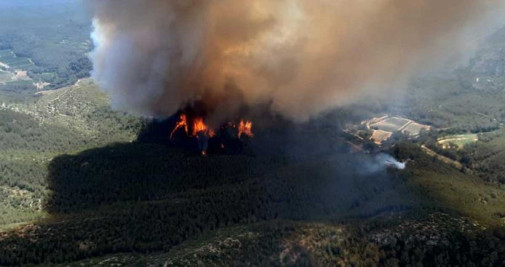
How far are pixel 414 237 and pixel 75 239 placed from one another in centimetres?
3241

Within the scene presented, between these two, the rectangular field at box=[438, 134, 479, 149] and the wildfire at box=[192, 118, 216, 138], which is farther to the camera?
the rectangular field at box=[438, 134, 479, 149]

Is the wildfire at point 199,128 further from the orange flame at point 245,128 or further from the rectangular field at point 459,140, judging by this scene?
the rectangular field at point 459,140

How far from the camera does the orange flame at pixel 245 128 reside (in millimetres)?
87056

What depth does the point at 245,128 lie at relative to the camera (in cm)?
8838

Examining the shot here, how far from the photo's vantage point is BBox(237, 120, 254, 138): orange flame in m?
87.1

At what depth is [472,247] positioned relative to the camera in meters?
54.6

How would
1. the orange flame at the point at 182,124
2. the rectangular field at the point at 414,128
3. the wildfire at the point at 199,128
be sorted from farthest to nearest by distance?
the rectangular field at the point at 414,128 < the orange flame at the point at 182,124 < the wildfire at the point at 199,128

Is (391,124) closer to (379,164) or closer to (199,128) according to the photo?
(379,164)

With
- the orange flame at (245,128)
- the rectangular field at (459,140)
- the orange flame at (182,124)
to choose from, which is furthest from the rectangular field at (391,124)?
the orange flame at (182,124)

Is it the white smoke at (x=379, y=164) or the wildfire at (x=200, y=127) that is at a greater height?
the wildfire at (x=200, y=127)

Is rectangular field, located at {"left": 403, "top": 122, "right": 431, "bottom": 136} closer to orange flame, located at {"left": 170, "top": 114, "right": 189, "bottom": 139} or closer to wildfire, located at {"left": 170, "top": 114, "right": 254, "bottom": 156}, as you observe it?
wildfire, located at {"left": 170, "top": 114, "right": 254, "bottom": 156}

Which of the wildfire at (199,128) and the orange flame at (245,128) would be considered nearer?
the wildfire at (199,128)

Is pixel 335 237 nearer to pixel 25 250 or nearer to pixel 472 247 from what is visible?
pixel 472 247

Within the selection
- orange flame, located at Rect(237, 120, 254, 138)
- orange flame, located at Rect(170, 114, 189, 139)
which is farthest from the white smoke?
orange flame, located at Rect(170, 114, 189, 139)
